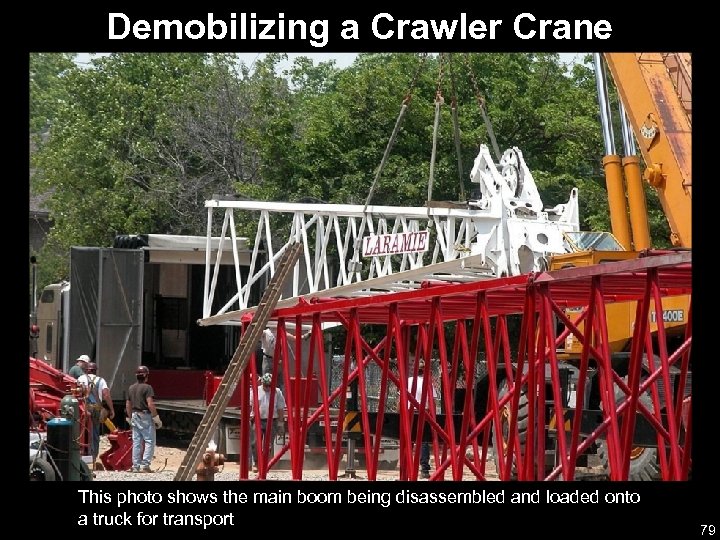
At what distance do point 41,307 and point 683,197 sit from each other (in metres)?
17.6

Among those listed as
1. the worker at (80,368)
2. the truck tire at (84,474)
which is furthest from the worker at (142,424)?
the truck tire at (84,474)

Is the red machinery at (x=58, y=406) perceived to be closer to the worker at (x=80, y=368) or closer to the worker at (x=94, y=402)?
the worker at (x=94, y=402)

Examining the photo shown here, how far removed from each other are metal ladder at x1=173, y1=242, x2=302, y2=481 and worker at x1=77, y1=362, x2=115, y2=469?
4.11 metres

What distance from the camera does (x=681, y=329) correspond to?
18.9 meters

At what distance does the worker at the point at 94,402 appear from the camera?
2248 cm

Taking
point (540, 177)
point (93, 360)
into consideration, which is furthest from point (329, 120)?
point (93, 360)

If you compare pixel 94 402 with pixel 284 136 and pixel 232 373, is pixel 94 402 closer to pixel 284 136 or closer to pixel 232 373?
pixel 232 373

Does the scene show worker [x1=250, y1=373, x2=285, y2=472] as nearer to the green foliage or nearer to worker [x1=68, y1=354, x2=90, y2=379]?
worker [x1=68, y1=354, x2=90, y2=379]

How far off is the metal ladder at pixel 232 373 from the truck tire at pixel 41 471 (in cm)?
132

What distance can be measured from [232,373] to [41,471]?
8.91ft

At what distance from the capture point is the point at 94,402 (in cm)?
2330

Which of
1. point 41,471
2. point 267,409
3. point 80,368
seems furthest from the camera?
point 80,368

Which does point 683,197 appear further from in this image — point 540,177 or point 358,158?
point 358,158

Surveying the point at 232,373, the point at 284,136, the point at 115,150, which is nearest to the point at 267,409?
the point at 232,373
